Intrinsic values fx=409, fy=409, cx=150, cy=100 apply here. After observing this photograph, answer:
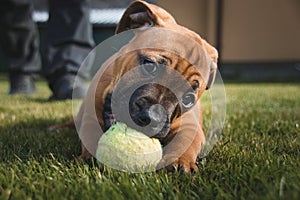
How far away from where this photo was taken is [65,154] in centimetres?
208

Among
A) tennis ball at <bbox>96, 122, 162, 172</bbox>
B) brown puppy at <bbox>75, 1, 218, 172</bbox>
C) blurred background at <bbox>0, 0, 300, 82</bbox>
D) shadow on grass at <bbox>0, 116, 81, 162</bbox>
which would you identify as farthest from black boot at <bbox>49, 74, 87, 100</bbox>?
blurred background at <bbox>0, 0, 300, 82</bbox>

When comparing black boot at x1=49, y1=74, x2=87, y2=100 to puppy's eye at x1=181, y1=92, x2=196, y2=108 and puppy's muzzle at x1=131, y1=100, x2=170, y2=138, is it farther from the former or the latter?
puppy's muzzle at x1=131, y1=100, x2=170, y2=138

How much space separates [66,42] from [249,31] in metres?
7.95

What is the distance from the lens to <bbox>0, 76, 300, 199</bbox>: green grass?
1.43m

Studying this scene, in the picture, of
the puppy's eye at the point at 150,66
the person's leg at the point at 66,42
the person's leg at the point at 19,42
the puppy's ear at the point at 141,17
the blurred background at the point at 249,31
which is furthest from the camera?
the blurred background at the point at 249,31

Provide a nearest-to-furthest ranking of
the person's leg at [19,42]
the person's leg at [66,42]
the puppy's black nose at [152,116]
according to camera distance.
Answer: the puppy's black nose at [152,116], the person's leg at [66,42], the person's leg at [19,42]

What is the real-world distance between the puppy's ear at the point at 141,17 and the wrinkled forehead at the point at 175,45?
7 centimetres

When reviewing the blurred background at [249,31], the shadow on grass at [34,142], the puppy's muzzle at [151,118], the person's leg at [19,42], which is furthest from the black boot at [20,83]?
the blurred background at [249,31]

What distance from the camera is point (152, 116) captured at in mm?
1736

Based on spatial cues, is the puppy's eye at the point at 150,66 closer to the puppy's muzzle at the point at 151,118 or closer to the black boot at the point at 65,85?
the puppy's muzzle at the point at 151,118

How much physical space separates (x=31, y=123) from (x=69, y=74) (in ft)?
5.13

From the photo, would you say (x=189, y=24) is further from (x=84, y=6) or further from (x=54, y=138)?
(x=54, y=138)

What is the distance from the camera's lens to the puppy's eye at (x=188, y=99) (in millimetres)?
1970

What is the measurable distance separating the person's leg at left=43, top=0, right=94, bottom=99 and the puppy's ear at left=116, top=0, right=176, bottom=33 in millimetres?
2254
